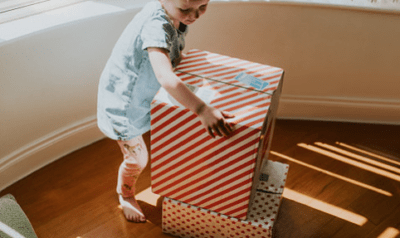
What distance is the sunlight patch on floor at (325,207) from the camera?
1.60 metres

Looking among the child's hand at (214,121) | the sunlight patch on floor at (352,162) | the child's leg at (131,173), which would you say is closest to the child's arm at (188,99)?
the child's hand at (214,121)

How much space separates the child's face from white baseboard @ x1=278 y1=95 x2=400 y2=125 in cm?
101

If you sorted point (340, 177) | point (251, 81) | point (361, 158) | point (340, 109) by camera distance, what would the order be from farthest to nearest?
point (340, 109)
point (361, 158)
point (340, 177)
point (251, 81)

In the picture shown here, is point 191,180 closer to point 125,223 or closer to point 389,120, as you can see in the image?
point 125,223

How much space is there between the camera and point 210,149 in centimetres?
118

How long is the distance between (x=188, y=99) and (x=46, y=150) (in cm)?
89

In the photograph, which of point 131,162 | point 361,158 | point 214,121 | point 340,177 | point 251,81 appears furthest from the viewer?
point 361,158

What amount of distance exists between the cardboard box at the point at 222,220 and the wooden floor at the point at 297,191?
11cm

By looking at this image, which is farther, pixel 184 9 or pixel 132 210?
pixel 132 210

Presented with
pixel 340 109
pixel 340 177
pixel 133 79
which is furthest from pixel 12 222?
pixel 340 109

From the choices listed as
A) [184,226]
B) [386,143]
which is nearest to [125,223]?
[184,226]

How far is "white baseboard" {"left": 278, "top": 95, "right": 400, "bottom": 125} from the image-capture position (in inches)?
81.7

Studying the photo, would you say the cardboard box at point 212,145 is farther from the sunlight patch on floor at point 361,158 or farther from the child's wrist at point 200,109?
the sunlight patch on floor at point 361,158

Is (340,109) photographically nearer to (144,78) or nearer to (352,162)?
(352,162)
